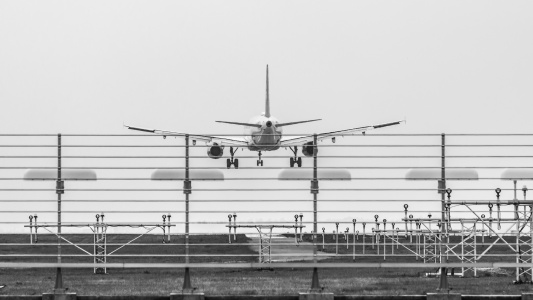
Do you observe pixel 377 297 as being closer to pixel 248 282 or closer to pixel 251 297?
pixel 251 297

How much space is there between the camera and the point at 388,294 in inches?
585

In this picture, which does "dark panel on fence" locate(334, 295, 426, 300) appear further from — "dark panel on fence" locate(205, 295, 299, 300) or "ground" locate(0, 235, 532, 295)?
"ground" locate(0, 235, 532, 295)

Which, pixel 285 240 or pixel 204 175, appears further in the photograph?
pixel 285 240

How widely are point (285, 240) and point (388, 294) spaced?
22280mm

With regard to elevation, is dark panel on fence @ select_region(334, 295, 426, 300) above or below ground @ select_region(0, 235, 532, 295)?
above

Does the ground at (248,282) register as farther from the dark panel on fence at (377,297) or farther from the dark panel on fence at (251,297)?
the dark panel on fence at (377,297)

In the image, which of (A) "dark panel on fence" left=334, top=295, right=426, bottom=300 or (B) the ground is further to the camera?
(B) the ground

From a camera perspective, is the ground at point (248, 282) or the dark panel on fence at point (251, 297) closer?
the dark panel on fence at point (251, 297)

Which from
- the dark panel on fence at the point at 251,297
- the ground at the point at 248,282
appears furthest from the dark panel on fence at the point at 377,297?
the ground at the point at 248,282

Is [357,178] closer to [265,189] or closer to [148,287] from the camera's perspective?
[265,189]

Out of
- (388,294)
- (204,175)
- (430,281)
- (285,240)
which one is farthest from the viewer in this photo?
(285,240)

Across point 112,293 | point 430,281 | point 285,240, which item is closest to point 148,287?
point 112,293

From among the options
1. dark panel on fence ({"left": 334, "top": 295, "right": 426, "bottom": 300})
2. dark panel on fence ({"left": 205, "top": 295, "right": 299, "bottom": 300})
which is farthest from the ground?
dark panel on fence ({"left": 334, "top": 295, "right": 426, "bottom": 300})

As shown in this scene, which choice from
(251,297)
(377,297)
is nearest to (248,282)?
(251,297)
